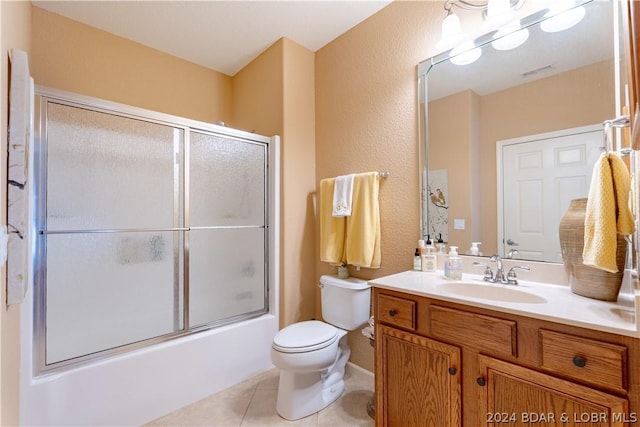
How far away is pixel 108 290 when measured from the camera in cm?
162

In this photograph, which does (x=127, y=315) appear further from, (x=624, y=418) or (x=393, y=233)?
(x=624, y=418)

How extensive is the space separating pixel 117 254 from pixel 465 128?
2123mm

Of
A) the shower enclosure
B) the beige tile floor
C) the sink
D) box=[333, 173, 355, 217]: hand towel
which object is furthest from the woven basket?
the shower enclosure

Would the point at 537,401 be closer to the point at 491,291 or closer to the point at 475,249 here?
the point at 491,291

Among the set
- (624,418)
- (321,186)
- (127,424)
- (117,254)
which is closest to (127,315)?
(117,254)

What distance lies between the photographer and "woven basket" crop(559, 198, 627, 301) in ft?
3.27

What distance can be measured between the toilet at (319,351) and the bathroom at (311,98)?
8.7 inches

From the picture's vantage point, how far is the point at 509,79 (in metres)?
1.39

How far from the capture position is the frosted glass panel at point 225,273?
193cm

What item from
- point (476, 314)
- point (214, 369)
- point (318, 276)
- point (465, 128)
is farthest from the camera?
point (318, 276)

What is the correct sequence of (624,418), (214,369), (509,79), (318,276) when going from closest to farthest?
1. (624,418)
2. (509,79)
3. (214,369)
4. (318,276)

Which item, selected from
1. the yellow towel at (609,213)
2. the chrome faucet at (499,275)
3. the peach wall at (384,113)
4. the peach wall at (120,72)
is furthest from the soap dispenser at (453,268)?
the peach wall at (120,72)

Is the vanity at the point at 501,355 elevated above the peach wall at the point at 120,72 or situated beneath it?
situated beneath

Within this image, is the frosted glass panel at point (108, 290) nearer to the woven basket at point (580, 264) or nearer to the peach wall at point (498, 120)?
the peach wall at point (498, 120)
